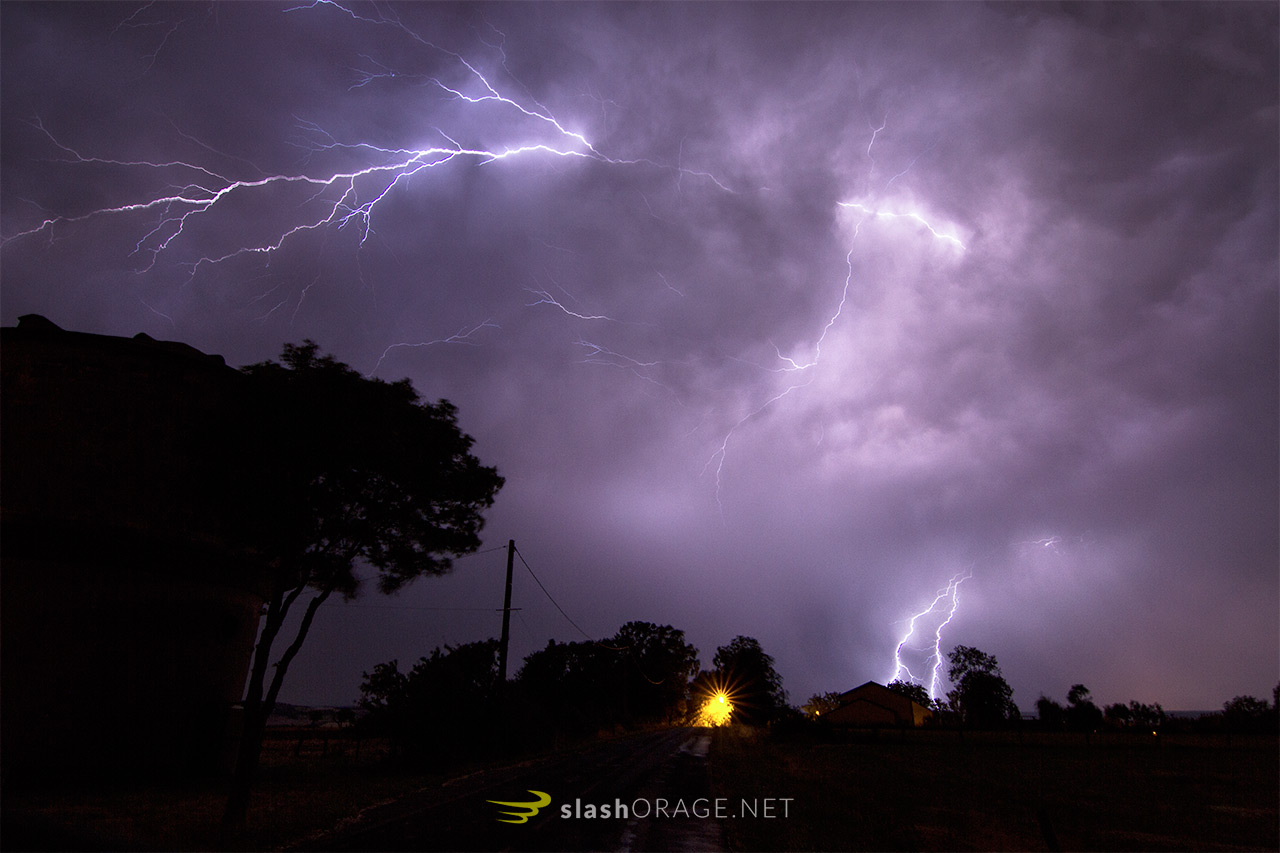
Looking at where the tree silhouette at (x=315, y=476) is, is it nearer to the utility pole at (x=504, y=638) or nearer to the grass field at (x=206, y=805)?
the grass field at (x=206, y=805)

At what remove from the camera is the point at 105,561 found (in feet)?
52.2

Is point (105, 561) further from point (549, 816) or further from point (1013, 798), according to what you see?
point (1013, 798)

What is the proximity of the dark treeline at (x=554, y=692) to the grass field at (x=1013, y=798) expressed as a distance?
31.0 ft

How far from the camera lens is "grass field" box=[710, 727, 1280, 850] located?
11898mm

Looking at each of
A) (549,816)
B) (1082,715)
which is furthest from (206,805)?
(1082,715)

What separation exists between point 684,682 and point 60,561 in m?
109

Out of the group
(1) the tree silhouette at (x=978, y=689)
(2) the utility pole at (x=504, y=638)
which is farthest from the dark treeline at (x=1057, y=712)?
(2) the utility pole at (x=504, y=638)

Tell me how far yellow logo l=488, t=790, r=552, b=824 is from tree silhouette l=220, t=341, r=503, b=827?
4.53m

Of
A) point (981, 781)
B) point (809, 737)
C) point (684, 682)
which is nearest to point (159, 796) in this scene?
point (981, 781)

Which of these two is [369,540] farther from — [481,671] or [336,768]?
[481,671]

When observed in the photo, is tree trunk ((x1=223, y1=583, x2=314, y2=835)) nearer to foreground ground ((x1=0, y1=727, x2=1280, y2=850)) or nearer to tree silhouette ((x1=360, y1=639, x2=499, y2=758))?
foreground ground ((x1=0, y1=727, x2=1280, y2=850))

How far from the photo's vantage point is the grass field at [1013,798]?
39.0 feet

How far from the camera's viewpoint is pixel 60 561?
15.4 m

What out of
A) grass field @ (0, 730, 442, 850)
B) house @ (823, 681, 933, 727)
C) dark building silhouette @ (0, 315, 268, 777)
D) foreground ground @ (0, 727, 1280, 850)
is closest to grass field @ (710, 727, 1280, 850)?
foreground ground @ (0, 727, 1280, 850)
